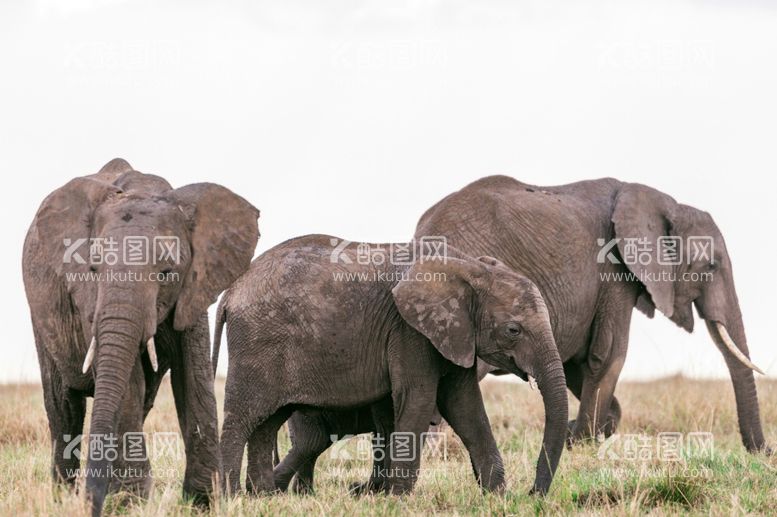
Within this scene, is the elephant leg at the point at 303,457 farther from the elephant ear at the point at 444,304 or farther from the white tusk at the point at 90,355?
the white tusk at the point at 90,355

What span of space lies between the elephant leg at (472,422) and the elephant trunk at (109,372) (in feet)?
9.74

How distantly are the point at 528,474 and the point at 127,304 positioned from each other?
4240 millimetres

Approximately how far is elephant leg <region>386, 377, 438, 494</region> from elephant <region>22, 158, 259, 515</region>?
1.42 m

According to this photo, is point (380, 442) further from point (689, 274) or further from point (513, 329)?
point (689, 274)

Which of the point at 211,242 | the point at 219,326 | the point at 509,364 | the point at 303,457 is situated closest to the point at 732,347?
the point at 509,364

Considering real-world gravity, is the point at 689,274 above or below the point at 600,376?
above

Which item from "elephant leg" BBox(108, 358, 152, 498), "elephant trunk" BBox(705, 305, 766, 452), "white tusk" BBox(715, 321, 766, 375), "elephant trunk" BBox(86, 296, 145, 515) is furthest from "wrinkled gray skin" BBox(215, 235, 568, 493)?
"white tusk" BBox(715, 321, 766, 375)

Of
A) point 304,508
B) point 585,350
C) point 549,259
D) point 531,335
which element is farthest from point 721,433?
point 304,508

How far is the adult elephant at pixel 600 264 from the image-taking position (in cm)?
1233

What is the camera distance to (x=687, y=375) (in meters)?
18.2

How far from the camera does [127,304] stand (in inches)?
299

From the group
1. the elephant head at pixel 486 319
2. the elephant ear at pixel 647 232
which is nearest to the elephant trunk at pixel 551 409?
the elephant head at pixel 486 319

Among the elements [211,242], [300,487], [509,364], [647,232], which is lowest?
[300,487]

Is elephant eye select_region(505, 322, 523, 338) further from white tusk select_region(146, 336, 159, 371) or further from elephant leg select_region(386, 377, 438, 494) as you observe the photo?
white tusk select_region(146, 336, 159, 371)
